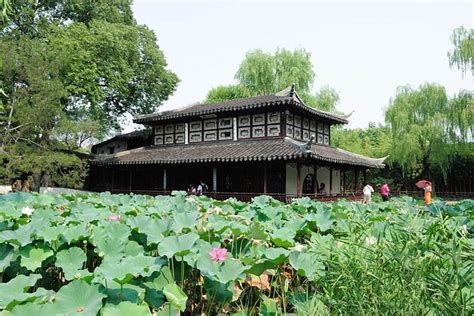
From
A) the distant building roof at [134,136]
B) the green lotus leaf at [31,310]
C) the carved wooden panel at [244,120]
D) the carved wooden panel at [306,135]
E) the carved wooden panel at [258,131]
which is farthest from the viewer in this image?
the distant building roof at [134,136]

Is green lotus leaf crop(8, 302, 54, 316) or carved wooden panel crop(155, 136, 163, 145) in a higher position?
carved wooden panel crop(155, 136, 163, 145)

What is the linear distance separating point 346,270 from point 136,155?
57.7ft

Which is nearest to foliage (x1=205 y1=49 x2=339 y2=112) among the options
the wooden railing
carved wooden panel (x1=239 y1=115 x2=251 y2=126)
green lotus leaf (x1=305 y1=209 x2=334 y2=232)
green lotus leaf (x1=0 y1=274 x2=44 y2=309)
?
the wooden railing

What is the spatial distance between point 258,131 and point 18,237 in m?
14.3

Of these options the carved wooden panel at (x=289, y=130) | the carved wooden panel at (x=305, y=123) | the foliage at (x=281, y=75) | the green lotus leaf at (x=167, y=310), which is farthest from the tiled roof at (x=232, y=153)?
the green lotus leaf at (x=167, y=310)

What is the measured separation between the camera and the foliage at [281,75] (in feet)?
89.4

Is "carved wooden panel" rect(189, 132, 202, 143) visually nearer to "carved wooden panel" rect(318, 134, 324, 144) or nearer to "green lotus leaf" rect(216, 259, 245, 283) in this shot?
"carved wooden panel" rect(318, 134, 324, 144)

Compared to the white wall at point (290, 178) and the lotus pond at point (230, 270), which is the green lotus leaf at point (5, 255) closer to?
the lotus pond at point (230, 270)

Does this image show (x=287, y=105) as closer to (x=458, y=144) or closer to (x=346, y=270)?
(x=458, y=144)

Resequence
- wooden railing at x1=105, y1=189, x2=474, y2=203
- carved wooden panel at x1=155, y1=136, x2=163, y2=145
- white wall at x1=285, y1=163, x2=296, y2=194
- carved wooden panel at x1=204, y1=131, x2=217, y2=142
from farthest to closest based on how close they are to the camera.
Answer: carved wooden panel at x1=155, y1=136, x2=163, y2=145 < carved wooden panel at x1=204, y1=131, x2=217, y2=142 < white wall at x1=285, y1=163, x2=296, y2=194 < wooden railing at x1=105, y1=189, x2=474, y2=203

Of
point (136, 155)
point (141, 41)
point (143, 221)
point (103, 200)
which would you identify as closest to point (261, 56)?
point (141, 41)

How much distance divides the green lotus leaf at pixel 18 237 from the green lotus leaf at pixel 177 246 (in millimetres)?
730

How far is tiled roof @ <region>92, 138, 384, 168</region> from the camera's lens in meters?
13.5

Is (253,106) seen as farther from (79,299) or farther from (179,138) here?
(79,299)
